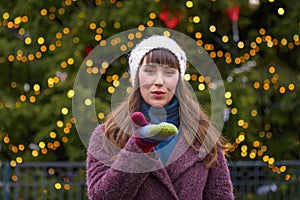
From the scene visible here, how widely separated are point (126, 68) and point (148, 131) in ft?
14.0

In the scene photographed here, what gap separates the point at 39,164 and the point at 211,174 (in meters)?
3.79

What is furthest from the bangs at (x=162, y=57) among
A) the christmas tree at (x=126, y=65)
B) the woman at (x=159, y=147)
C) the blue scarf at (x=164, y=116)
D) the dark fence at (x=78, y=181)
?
the dark fence at (x=78, y=181)

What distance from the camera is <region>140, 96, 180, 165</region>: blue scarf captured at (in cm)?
233

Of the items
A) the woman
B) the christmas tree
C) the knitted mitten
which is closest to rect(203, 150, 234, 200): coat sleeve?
the woman

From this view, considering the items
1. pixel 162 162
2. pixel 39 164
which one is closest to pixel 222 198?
pixel 162 162

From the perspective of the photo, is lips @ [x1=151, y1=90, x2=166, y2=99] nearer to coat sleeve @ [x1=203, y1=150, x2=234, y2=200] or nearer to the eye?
the eye

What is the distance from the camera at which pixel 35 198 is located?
20.6 feet

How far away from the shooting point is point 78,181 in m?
6.25

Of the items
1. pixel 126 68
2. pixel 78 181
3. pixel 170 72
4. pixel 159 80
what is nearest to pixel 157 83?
pixel 159 80

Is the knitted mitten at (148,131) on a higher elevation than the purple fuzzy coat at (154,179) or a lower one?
higher

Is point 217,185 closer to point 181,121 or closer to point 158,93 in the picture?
point 181,121

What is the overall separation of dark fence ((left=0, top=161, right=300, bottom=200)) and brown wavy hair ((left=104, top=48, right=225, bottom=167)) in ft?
12.3

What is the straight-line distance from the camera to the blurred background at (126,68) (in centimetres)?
617

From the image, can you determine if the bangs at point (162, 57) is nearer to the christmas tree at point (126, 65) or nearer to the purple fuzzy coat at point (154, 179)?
the purple fuzzy coat at point (154, 179)
